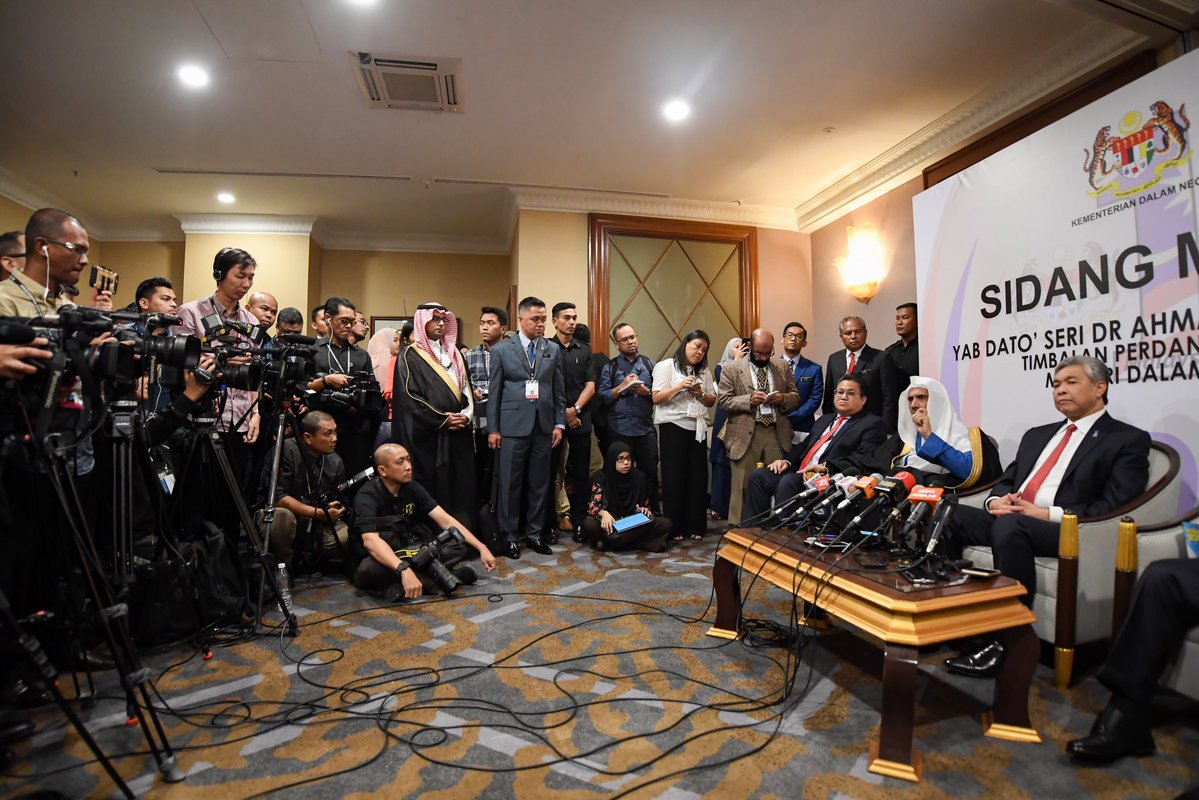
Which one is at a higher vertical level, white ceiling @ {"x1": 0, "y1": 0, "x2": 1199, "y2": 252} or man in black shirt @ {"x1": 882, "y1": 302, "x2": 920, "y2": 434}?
white ceiling @ {"x1": 0, "y1": 0, "x2": 1199, "y2": 252}

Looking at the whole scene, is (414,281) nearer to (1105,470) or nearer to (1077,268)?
(1077,268)

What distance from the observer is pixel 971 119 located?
4129 mm

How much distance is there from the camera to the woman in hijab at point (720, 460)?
14.8 ft

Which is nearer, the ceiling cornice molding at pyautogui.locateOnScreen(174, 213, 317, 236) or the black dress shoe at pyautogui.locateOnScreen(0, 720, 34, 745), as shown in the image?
the black dress shoe at pyautogui.locateOnScreen(0, 720, 34, 745)

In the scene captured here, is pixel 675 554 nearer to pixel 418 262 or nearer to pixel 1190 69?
pixel 1190 69

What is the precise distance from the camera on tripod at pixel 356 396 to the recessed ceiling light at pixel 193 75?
2.06 metres

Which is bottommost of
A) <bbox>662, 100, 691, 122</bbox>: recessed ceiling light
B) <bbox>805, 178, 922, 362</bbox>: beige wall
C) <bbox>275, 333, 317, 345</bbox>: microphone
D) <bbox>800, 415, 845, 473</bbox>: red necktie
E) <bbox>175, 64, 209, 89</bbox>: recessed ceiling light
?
<bbox>800, 415, 845, 473</bbox>: red necktie

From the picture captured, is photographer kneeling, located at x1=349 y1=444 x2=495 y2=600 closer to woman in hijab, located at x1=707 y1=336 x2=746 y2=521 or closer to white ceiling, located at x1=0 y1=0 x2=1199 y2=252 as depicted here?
woman in hijab, located at x1=707 y1=336 x2=746 y2=521

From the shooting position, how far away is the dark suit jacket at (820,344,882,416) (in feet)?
13.5

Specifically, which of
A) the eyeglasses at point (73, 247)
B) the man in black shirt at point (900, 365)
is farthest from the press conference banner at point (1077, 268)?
the eyeglasses at point (73, 247)

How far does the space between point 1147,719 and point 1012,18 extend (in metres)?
3.36

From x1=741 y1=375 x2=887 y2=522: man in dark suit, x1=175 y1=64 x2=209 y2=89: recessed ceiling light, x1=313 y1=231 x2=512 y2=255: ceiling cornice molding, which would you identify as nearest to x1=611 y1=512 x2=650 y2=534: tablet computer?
x1=741 y1=375 x2=887 y2=522: man in dark suit

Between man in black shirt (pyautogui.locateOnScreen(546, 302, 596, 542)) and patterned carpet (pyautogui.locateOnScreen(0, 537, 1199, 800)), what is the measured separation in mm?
1815

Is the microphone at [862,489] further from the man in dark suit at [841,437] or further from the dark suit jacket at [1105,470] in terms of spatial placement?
the man in dark suit at [841,437]
